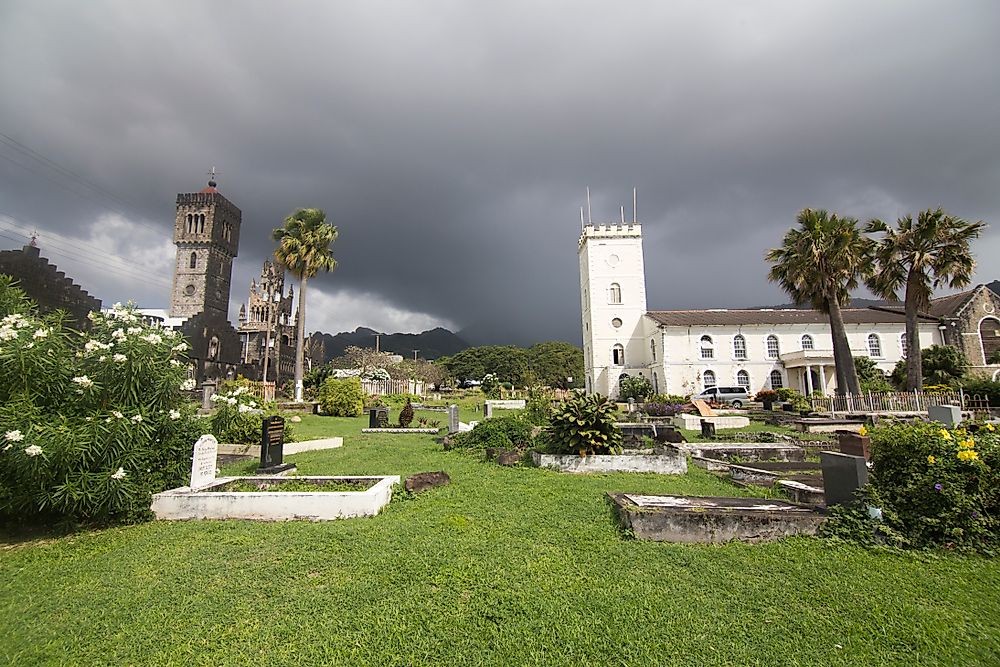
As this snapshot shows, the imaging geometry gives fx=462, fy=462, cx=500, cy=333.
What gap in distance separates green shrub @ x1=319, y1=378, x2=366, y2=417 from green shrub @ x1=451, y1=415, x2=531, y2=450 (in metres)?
11.5

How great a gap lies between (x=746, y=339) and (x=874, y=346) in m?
10.1

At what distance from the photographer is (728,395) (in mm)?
32594

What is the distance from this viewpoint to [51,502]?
515cm

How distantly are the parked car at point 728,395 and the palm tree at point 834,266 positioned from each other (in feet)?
30.2

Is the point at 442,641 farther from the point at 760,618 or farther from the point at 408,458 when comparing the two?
the point at 408,458

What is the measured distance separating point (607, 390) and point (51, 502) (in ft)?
131

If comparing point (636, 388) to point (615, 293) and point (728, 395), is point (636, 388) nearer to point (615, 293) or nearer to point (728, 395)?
point (728, 395)

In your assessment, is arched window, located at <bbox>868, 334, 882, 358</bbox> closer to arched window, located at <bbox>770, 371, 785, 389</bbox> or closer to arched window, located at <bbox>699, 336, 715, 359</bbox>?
arched window, located at <bbox>770, 371, 785, 389</bbox>

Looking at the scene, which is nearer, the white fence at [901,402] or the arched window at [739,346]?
the white fence at [901,402]

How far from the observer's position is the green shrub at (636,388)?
37.7 metres

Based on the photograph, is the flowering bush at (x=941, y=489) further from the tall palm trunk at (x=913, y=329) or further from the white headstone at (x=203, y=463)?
the tall palm trunk at (x=913, y=329)

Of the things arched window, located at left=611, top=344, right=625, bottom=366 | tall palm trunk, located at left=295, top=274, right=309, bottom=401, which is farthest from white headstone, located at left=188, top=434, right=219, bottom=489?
arched window, located at left=611, top=344, right=625, bottom=366

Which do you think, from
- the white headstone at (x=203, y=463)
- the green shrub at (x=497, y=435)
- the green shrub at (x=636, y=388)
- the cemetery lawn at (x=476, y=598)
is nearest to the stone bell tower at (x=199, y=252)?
the green shrub at (x=636, y=388)

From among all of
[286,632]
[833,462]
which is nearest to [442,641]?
[286,632]
